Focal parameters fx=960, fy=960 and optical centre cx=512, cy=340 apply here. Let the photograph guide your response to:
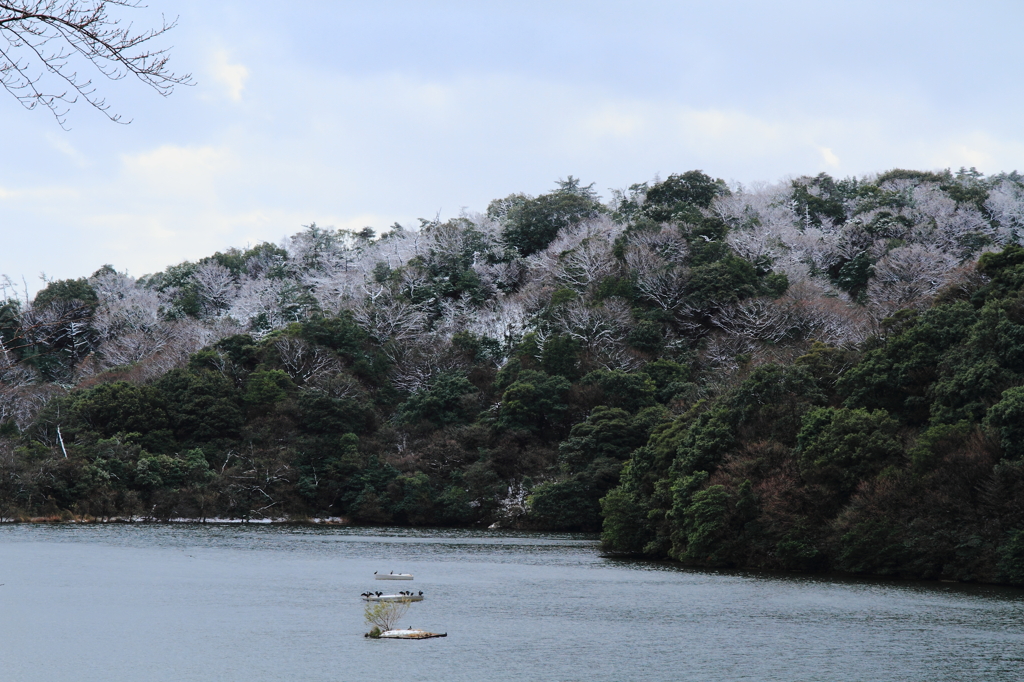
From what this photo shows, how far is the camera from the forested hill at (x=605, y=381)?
3127cm

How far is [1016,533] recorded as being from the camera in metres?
27.0

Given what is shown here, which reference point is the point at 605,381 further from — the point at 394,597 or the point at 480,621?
the point at 480,621

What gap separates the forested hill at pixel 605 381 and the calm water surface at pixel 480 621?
3.27m

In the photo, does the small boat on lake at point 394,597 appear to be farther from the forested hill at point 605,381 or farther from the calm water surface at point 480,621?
the forested hill at point 605,381

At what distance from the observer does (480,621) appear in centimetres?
2238

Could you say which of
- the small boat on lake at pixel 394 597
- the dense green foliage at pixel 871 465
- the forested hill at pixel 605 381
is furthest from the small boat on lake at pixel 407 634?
the dense green foliage at pixel 871 465

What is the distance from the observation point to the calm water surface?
1728 centimetres

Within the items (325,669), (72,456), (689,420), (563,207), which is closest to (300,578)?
(325,669)

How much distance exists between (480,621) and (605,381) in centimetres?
2976

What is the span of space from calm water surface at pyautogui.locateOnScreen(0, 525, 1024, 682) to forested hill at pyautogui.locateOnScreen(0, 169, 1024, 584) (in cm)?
327

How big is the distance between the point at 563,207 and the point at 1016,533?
56180mm

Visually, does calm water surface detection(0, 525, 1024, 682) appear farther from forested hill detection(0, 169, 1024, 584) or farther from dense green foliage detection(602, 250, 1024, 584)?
forested hill detection(0, 169, 1024, 584)

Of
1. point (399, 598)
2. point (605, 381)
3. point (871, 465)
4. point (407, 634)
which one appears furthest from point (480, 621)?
point (605, 381)

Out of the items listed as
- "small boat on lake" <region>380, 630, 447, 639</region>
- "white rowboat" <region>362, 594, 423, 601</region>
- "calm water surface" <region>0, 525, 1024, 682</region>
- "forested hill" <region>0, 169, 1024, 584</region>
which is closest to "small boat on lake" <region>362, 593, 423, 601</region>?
"white rowboat" <region>362, 594, 423, 601</region>
